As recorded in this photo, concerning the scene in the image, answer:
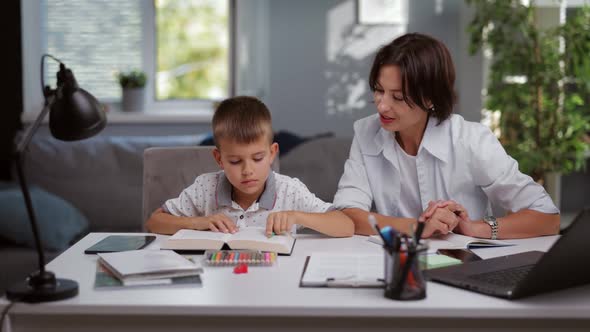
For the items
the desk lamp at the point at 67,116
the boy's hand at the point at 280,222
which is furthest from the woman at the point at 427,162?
the desk lamp at the point at 67,116

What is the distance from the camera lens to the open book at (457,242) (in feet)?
5.33

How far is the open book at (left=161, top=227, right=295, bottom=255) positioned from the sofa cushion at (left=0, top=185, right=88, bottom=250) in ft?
5.59

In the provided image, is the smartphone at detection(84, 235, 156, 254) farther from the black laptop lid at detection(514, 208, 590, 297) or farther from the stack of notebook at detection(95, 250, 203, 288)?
the black laptop lid at detection(514, 208, 590, 297)

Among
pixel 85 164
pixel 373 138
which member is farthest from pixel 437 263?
pixel 85 164

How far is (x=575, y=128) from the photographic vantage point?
382 centimetres

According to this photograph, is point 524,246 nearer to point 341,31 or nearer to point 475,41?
point 475,41

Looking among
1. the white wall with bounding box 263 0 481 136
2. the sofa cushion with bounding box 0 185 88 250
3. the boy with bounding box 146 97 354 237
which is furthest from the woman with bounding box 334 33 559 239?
the white wall with bounding box 263 0 481 136

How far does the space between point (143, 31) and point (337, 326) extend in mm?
3499

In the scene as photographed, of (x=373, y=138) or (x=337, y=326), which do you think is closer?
(x=337, y=326)

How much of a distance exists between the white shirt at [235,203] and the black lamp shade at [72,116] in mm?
588

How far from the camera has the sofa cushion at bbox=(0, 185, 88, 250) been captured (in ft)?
10.3

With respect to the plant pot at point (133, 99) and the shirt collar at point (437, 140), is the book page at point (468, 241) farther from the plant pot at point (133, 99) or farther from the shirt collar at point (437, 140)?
→ the plant pot at point (133, 99)

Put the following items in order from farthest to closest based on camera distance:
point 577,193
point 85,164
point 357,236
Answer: point 577,193 → point 85,164 → point 357,236

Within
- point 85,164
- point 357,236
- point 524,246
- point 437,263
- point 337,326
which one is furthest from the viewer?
point 85,164
